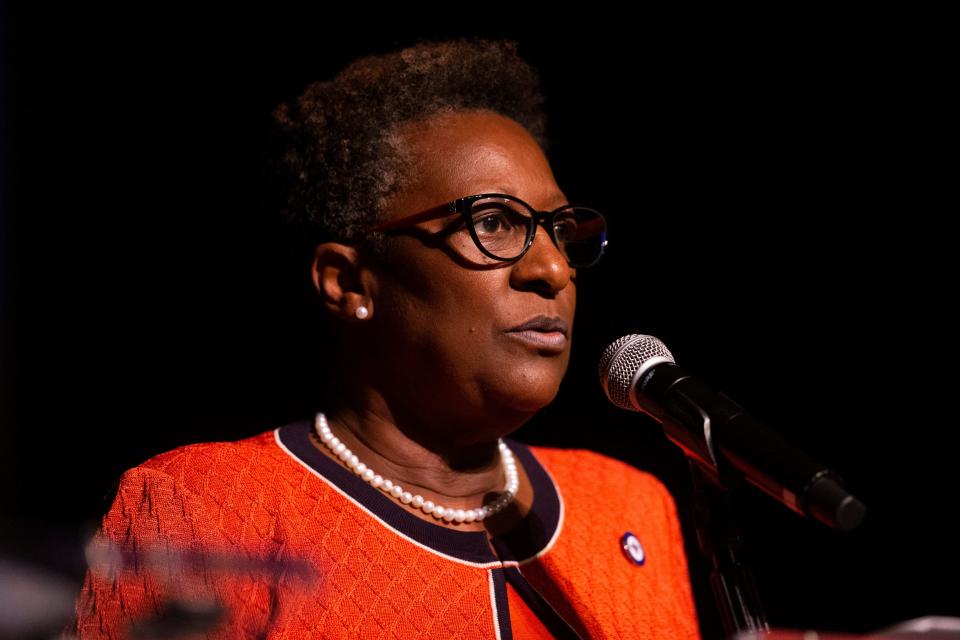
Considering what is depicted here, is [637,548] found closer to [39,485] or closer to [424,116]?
[424,116]

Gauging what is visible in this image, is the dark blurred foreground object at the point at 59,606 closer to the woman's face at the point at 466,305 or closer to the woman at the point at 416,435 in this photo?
the woman at the point at 416,435

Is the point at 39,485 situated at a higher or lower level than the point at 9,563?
lower

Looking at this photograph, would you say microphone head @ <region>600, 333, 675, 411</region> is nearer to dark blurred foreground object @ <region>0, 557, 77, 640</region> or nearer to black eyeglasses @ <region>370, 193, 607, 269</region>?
black eyeglasses @ <region>370, 193, 607, 269</region>

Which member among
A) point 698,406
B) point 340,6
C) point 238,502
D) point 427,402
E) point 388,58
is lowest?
point 238,502

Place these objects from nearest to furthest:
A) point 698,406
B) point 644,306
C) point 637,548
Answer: point 698,406
point 637,548
point 644,306

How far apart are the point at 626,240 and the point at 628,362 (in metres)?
1.55

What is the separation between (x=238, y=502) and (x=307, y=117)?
3.38 ft

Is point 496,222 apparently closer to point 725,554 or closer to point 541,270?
point 541,270

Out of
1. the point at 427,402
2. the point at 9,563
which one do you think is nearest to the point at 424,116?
the point at 427,402

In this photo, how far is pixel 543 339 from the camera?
208 cm

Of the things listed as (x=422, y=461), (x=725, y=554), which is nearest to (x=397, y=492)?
(x=422, y=461)

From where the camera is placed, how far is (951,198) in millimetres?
2734

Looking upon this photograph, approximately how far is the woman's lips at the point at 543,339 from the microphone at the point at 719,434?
0.36 m

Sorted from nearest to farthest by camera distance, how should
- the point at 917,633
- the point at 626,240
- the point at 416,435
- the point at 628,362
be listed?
the point at 917,633 < the point at 628,362 < the point at 416,435 < the point at 626,240
